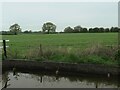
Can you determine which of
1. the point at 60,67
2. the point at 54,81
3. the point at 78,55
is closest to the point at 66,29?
the point at 78,55

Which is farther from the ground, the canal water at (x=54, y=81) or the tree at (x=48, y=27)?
the tree at (x=48, y=27)

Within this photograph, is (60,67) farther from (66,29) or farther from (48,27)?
(48,27)

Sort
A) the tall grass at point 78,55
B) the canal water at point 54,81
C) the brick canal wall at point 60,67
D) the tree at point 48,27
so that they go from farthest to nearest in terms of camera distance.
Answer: the tree at point 48,27, the tall grass at point 78,55, the brick canal wall at point 60,67, the canal water at point 54,81

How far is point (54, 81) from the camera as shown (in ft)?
39.5

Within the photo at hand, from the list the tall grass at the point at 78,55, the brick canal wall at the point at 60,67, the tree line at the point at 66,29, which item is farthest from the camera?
the tree line at the point at 66,29

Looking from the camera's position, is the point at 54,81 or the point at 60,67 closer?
the point at 54,81

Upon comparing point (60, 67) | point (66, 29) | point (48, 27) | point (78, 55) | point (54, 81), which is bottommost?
point (54, 81)

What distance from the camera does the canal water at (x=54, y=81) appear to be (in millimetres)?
11199

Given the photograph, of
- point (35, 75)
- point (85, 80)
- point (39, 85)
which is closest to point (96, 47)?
point (85, 80)

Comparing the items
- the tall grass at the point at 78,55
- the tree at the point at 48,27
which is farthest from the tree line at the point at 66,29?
the tall grass at the point at 78,55

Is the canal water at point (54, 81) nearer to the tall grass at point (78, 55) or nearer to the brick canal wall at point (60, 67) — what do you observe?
the brick canal wall at point (60, 67)

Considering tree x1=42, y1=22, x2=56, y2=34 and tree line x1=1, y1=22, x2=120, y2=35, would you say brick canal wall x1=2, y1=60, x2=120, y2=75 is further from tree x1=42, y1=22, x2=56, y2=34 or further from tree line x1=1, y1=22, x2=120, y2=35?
tree x1=42, y1=22, x2=56, y2=34

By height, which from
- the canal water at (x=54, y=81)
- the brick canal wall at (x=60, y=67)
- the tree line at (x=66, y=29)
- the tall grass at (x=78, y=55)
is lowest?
the canal water at (x=54, y=81)

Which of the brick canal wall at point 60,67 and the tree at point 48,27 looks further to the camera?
the tree at point 48,27
